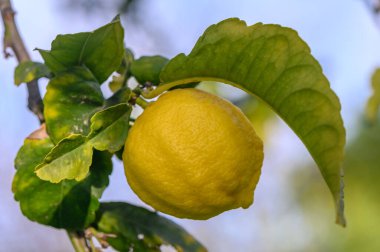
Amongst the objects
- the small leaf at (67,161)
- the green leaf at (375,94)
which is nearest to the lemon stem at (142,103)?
the small leaf at (67,161)

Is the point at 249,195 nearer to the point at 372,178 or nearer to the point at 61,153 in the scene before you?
the point at 61,153

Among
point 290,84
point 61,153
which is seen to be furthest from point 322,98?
point 61,153

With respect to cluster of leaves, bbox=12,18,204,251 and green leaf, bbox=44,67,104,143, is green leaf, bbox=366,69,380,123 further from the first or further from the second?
green leaf, bbox=44,67,104,143

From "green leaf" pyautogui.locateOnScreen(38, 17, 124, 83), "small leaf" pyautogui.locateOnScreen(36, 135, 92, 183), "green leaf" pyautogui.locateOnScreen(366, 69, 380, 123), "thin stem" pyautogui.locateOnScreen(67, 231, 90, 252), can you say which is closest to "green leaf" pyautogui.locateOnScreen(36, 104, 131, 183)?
"small leaf" pyautogui.locateOnScreen(36, 135, 92, 183)

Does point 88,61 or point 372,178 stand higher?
point 88,61

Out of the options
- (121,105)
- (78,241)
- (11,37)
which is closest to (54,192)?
(78,241)

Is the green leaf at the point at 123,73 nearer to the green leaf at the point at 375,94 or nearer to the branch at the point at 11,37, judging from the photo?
the branch at the point at 11,37

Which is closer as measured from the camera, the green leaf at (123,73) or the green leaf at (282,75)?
the green leaf at (282,75)

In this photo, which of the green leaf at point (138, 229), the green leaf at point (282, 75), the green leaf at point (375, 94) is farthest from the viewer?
the green leaf at point (375, 94)
